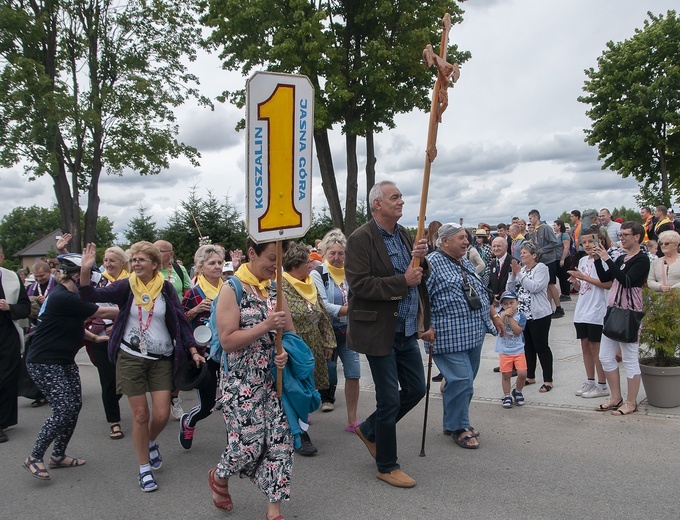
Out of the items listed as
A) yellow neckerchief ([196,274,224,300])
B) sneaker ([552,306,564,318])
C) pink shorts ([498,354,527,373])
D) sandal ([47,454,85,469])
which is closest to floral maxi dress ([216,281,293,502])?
sandal ([47,454,85,469])

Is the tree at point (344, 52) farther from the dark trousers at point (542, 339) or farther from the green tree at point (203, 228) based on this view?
the dark trousers at point (542, 339)

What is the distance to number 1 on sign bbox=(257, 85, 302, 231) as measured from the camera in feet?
11.4

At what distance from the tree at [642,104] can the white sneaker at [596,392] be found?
67.9 feet

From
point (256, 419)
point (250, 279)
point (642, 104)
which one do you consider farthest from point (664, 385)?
point (642, 104)

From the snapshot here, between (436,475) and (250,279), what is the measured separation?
2128 millimetres

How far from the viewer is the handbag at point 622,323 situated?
5355 mm

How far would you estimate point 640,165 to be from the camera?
27266mm

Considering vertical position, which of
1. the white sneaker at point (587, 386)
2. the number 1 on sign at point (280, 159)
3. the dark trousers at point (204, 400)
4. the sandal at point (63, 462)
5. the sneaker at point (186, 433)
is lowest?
the sandal at point (63, 462)

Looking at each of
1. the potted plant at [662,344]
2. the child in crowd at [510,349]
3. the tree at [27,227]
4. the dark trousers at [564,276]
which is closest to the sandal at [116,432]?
the child in crowd at [510,349]

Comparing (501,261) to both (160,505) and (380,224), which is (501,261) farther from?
(160,505)

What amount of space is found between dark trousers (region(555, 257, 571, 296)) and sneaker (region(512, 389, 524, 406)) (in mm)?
7135

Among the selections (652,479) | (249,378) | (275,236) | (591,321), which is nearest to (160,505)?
(249,378)

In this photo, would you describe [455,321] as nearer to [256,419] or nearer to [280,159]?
[256,419]

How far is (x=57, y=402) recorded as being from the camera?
4.85 meters
